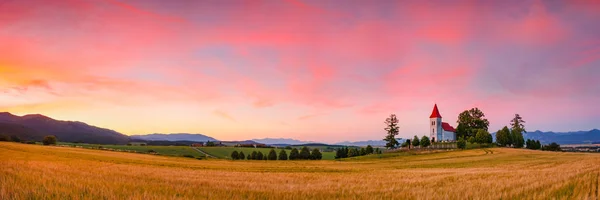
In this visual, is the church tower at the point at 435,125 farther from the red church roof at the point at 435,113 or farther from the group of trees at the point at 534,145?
the group of trees at the point at 534,145

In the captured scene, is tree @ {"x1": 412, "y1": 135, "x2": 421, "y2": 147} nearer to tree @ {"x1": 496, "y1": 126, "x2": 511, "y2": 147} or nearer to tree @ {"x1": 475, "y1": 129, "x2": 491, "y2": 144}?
tree @ {"x1": 475, "y1": 129, "x2": 491, "y2": 144}

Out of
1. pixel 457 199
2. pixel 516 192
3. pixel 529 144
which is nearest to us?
pixel 457 199

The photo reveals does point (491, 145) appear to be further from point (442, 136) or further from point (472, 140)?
point (442, 136)

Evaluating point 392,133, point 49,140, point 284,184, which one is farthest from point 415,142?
point 284,184

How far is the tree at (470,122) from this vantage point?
11706 cm

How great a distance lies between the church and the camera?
134m

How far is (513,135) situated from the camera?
4513 inches

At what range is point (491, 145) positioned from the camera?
10250cm

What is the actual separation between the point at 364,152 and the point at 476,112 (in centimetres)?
3983

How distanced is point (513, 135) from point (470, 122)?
13460mm

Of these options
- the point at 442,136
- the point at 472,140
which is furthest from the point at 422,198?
the point at 442,136

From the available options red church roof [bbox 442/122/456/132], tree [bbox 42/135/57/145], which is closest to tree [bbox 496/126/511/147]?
red church roof [bbox 442/122/456/132]

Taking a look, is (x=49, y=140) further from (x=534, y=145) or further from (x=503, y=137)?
(x=534, y=145)

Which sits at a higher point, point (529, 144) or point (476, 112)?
point (476, 112)
